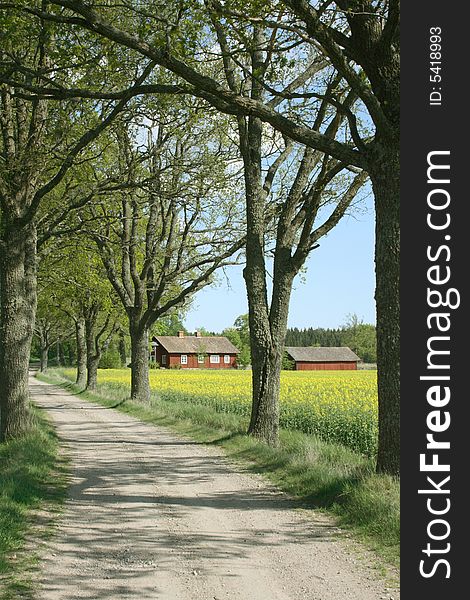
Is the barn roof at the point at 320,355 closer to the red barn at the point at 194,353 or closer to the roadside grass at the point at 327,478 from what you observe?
the red barn at the point at 194,353

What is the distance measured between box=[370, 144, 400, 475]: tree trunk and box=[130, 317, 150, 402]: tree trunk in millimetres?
19860

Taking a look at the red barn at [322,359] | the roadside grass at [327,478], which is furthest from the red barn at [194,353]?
the roadside grass at [327,478]

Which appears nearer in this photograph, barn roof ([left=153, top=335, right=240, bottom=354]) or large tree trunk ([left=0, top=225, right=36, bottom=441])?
large tree trunk ([left=0, top=225, right=36, bottom=441])

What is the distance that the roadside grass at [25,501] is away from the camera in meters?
6.91

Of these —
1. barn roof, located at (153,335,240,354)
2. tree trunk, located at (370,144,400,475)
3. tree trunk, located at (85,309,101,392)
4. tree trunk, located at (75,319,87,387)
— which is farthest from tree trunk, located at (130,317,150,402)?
barn roof, located at (153,335,240,354)

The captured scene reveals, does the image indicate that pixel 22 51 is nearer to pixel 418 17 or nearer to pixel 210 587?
pixel 418 17

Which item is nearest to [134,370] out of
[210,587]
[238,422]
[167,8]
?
[238,422]

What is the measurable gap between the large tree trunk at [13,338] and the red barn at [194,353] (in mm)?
94656

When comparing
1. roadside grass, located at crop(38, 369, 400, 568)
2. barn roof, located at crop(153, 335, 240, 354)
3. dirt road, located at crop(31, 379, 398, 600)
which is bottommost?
dirt road, located at crop(31, 379, 398, 600)

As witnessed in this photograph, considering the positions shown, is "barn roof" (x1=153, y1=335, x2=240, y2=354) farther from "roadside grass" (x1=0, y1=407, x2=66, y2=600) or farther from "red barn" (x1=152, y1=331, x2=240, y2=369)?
"roadside grass" (x1=0, y1=407, x2=66, y2=600)

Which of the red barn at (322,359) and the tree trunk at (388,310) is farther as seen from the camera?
the red barn at (322,359)

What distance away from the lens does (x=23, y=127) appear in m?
16.9

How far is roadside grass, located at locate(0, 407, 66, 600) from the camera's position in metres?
6.91

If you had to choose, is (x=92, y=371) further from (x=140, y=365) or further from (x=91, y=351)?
(x=140, y=365)
